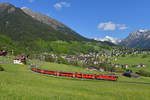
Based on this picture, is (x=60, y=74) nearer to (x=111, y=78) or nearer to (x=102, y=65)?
(x=111, y=78)

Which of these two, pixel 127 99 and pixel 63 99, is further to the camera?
pixel 127 99

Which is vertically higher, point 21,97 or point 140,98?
point 21,97

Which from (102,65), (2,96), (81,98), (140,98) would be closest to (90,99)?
(81,98)

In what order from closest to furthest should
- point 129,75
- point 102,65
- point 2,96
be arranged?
point 2,96 < point 129,75 < point 102,65

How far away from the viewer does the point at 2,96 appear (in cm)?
1421

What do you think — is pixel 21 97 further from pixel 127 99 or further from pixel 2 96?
pixel 127 99

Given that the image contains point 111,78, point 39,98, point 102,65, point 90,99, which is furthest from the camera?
point 102,65

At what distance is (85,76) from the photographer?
165ft

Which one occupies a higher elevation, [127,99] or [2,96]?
[2,96]

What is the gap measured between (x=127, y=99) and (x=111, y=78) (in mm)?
32378

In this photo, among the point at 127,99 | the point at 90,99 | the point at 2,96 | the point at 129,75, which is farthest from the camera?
the point at 129,75

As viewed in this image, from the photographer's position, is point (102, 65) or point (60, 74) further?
point (102, 65)

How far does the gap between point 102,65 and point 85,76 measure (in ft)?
376

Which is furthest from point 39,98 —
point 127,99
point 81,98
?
point 127,99
